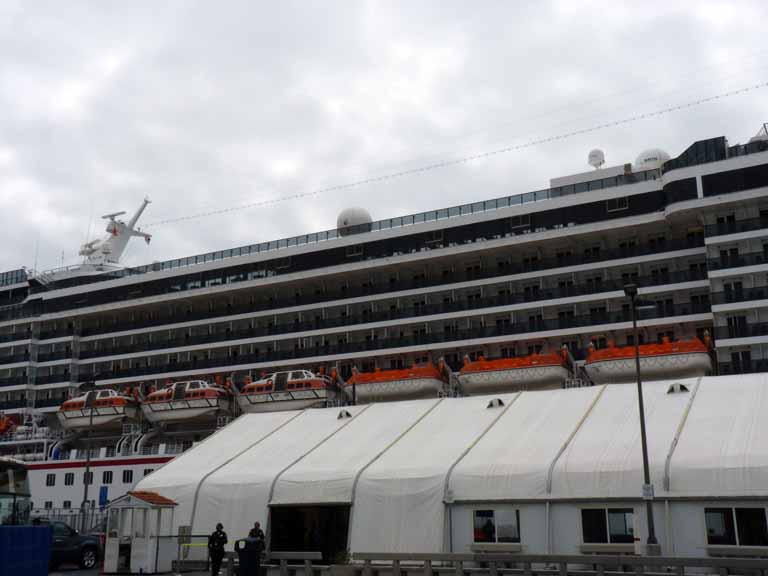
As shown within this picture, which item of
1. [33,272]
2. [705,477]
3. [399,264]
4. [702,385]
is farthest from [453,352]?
[33,272]

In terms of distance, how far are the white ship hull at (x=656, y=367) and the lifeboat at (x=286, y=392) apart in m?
16.9

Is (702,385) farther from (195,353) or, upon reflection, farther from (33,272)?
(33,272)

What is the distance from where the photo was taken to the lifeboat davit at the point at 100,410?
57.0 m

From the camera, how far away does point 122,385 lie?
62375 mm

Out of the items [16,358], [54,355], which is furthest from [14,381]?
[54,355]

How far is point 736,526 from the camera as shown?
21.7 meters

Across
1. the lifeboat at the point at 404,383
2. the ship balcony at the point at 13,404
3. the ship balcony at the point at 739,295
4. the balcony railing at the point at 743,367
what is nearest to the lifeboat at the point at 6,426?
the ship balcony at the point at 13,404

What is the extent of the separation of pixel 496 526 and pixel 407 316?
89.9 feet

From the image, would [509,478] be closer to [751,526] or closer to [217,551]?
[751,526]

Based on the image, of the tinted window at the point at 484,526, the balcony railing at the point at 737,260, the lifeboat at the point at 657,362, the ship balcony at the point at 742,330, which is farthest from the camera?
the balcony railing at the point at 737,260

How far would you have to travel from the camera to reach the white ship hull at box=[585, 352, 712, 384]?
39938 mm

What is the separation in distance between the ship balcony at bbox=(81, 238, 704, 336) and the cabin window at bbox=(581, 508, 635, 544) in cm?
2524

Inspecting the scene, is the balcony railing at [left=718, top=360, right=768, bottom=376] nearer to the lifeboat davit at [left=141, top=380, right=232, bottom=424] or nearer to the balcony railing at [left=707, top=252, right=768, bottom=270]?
the balcony railing at [left=707, top=252, right=768, bottom=270]

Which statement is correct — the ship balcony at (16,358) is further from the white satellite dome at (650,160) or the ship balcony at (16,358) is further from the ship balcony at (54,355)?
the white satellite dome at (650,160)
